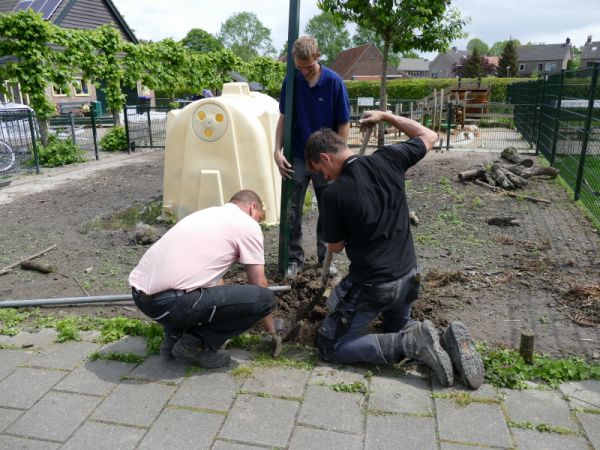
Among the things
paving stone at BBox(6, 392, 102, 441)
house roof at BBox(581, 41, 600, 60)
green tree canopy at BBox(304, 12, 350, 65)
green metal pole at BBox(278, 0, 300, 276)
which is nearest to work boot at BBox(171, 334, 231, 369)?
paving stone at BBox(6, 392, 102, 441)

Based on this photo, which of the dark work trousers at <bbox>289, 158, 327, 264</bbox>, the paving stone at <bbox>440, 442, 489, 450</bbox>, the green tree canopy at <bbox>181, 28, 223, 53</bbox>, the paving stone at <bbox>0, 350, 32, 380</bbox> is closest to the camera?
the paving stone at <bbox>440, 442, 489, 450</bbox>

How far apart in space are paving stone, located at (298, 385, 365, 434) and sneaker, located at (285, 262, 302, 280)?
5.47ft

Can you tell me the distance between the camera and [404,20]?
12203mm

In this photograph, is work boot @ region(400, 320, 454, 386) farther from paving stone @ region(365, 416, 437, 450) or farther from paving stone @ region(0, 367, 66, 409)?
paving stone @ region(0, 367, 66, 409)

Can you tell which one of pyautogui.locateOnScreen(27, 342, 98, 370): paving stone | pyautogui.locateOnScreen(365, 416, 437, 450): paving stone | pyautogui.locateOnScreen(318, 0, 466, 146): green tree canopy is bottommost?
pyautogui.locateOnScreen(27, 342, 98, 370): paving stone

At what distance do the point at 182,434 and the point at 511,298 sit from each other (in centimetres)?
286

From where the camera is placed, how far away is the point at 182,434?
98.9 inches

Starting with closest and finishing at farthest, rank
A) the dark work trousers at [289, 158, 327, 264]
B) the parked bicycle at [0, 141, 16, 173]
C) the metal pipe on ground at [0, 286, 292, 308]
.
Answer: the metal pipe on ground at [0, 286, 292, 308], the dark work trousers at [289, 158, 327, 264], the parked bicycle at [0, 141, 16, 173]

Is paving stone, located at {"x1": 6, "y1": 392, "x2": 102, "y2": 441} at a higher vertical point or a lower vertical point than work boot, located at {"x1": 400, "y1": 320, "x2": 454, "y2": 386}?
lower

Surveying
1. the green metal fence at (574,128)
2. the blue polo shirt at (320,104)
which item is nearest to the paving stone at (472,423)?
the blue polo shirt at (320,104)

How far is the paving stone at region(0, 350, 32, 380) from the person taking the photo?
313cm

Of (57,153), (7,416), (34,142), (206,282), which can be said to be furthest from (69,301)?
(57,153)

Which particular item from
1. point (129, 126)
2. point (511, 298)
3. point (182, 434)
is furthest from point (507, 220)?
point (129, 126)

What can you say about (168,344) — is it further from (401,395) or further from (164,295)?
(401,395)
